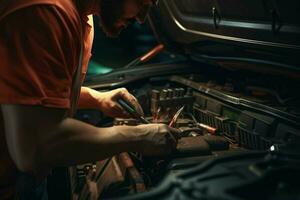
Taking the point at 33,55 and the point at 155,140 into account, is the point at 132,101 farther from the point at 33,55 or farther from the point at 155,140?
the point at 33,55

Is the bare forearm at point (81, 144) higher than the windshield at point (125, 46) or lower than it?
higher

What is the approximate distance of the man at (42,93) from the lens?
3.99ft

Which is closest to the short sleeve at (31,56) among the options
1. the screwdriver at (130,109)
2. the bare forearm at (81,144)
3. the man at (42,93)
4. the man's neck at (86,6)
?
the man at (42,93)

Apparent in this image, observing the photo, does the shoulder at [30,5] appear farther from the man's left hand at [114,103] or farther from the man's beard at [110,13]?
the man's left hand at [114,103]

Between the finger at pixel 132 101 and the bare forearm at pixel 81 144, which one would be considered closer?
the bare forearm at pixel 81 144

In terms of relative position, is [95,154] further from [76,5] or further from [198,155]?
[76,5]

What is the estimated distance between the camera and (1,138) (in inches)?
54.7

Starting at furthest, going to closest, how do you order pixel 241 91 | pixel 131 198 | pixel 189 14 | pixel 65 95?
pixel 189 14 → pixel 241 91 → pixel 65 95 → pixel 131 198

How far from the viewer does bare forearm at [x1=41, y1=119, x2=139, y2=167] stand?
129 centimetres

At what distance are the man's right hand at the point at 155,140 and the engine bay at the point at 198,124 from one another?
5cm

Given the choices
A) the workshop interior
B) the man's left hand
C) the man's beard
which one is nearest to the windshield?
the workshop interior

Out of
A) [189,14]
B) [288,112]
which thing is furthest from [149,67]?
[288,112]

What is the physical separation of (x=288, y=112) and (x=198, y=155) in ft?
1.39

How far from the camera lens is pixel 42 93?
1227mm
